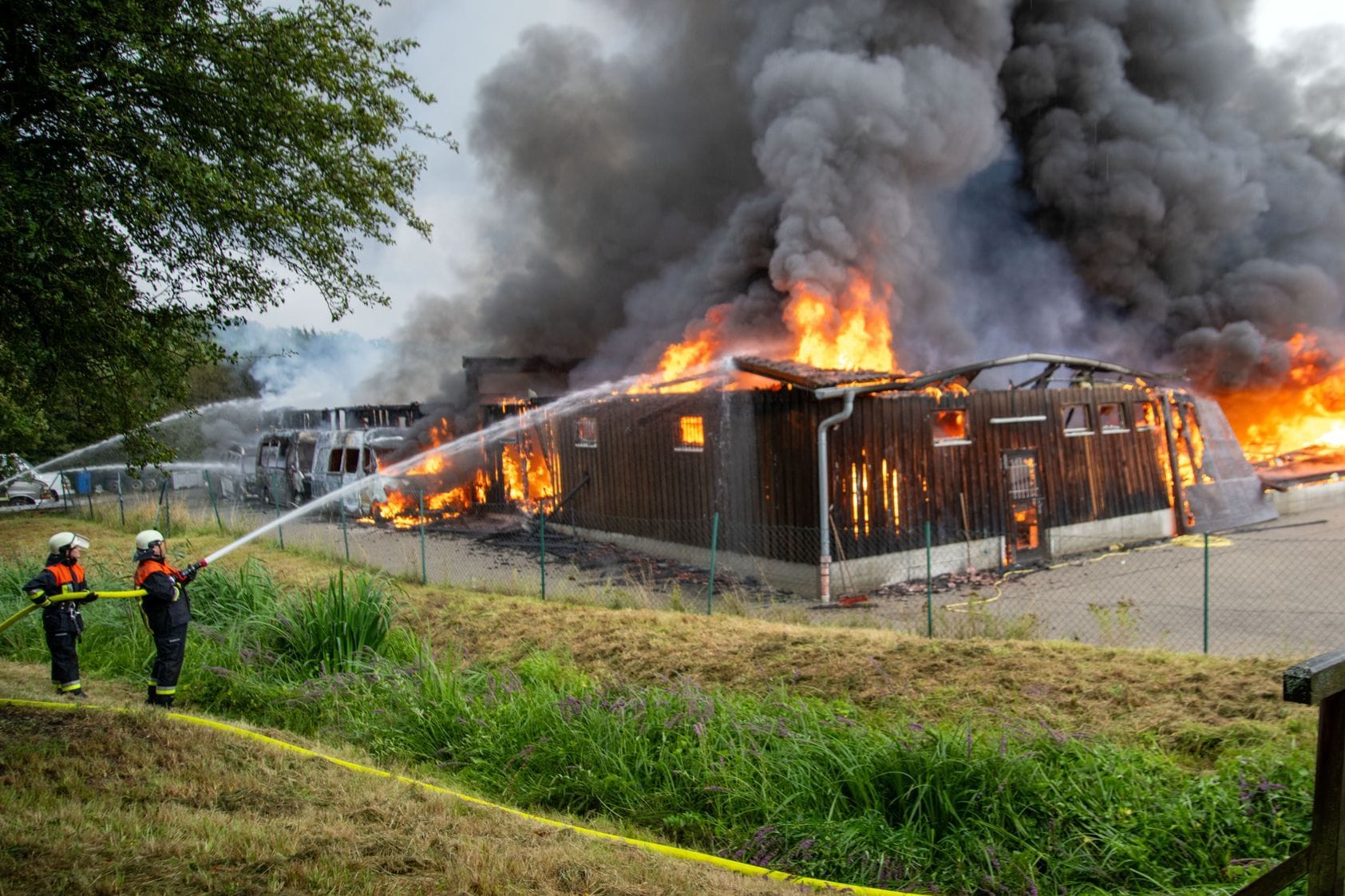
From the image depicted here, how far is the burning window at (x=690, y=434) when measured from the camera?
549 inches

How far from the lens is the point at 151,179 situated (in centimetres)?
558

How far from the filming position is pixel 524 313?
29.7 meters

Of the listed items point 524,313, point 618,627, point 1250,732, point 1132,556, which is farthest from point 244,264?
point 524,313

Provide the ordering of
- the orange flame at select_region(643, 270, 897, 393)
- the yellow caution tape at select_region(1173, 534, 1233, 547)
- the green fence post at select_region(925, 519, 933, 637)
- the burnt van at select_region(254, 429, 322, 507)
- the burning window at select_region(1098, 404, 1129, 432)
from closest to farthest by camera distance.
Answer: the green fence post at select_region(925, 519, 933, 637), the yellow caution tape at select_region(1173, 534, 1233, 547), the burning window at select_region(1098, 404, 1129, 432), the orange flame at select_region(643, 270, 897, 393), the burnt van at select_region(254, 429, 322, 507)

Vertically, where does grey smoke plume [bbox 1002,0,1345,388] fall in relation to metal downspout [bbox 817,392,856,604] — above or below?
above

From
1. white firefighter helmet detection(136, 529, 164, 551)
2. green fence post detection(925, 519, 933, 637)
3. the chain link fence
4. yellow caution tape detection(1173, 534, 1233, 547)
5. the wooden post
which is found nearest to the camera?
the wooden post

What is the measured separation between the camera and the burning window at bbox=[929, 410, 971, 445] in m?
13.3

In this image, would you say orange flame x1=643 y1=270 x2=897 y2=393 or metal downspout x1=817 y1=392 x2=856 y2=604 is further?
orange flame x1=643 y1=270 x2=897 y2=393

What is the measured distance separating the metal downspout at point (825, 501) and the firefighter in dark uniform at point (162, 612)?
7.73 meters

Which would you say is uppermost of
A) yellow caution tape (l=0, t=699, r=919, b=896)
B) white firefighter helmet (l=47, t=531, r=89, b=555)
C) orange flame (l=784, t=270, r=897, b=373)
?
orange flame (l=784, t=270, r=897, b=373)

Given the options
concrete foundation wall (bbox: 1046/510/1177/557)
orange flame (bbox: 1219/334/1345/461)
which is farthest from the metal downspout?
orange flame (bbox: 1219/334/1345/461)

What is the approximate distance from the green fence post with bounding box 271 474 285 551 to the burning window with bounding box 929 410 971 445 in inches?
433

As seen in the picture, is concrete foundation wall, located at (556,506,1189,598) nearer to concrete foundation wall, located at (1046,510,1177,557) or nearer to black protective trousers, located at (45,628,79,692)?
concrete foundation wall, located at (1046,510,1177,557)

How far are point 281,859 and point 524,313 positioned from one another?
27.1 metres
